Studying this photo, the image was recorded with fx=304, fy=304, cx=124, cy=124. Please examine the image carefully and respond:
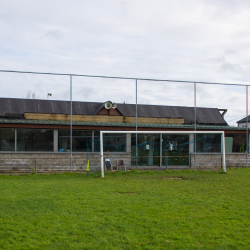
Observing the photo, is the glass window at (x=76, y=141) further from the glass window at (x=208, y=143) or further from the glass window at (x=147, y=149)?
the glass window at (x=208, y=143)

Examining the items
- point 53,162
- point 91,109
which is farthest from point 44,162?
point 91,109

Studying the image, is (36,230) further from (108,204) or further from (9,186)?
(9,186)

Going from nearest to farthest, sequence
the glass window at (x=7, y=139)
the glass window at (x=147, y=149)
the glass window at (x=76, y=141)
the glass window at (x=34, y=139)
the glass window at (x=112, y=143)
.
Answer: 1. the glass window at (x=7, y=139)
2. the glass window at (x=34, y=139)
3. the glass window at (x=76, y=141)
4. the glass window at (x=147, y=149)
5. the glass window at (x=112, y=143)

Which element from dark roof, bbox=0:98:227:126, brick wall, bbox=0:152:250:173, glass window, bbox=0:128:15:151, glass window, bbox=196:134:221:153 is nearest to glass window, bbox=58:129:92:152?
brick wall, bbox=0:152:250:173

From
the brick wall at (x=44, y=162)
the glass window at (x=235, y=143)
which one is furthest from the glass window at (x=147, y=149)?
the glass window at (x=235, y=143)

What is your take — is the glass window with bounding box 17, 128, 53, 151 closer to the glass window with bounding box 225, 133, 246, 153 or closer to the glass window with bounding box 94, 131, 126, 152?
the glass window with bounding box 94, 131, 126, 152

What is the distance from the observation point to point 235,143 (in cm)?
1769

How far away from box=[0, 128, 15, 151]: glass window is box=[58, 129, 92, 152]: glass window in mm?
2184

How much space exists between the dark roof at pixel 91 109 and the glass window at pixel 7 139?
2.40 meters

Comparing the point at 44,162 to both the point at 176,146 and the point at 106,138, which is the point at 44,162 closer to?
the point at 106,138

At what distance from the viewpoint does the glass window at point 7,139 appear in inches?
565

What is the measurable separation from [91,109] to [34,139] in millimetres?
3986

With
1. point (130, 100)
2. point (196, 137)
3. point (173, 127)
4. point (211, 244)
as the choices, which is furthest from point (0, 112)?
point (211, 244)

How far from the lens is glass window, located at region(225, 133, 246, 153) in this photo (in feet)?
57.4
